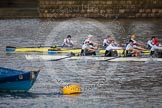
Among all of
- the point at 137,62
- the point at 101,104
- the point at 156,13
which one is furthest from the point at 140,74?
the point at 156,13

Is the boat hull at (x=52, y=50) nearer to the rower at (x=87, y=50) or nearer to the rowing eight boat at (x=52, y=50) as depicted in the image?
the rowing eight boat at (x=52, y=50)

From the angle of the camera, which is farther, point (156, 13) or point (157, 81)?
→ point (156, 13)

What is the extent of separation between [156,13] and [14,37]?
22661 mm

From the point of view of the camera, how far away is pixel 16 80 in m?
37.6

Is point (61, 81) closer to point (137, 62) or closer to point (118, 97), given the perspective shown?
point (118, 97)

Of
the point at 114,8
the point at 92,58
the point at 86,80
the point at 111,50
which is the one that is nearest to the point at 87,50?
the point at 92,58

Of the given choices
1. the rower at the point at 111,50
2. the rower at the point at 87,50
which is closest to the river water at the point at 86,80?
the rower at the point at 87,50

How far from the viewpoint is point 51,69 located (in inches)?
1853

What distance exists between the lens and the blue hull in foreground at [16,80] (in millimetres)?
37406

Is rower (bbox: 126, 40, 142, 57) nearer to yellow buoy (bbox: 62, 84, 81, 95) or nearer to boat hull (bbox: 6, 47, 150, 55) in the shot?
boat hull (bbox: 6, 47, 150, 55)

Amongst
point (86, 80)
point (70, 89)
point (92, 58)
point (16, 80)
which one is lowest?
point (86, 80)

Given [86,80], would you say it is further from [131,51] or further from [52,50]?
[52,50]

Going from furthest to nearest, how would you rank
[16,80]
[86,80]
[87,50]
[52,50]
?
1. [52,50]
2. [87,50]
3. [86,80]
4. [16,80]

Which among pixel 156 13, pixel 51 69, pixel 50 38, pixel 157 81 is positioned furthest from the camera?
pixel 156 13
